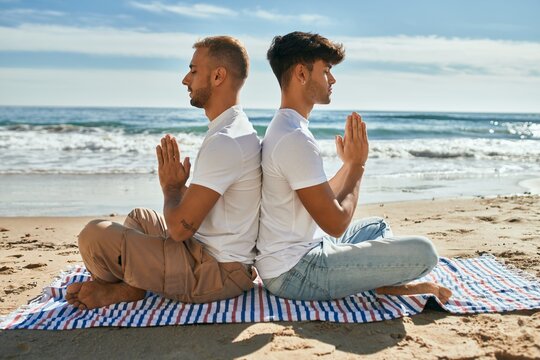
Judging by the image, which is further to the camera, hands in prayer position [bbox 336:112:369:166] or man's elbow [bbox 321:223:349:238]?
hands in prayer position [bbox 336:112:369:166]

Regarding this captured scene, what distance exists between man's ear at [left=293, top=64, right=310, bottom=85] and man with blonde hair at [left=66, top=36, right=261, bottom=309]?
0.35m

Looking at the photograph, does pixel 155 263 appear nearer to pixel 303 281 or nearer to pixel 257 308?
pixel 257 308

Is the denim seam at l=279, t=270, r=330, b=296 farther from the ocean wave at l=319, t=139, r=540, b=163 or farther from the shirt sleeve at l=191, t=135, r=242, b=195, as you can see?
the ocean wave at l=319, t=139, r=540, b=163

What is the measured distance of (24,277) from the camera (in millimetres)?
4871

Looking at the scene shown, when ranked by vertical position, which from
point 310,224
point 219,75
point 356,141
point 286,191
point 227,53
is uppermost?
point 227,53

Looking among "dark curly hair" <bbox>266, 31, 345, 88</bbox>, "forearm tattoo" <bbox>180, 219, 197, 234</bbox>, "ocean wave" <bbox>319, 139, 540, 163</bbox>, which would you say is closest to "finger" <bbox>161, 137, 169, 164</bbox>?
"forearm tattoo" <bbox>180, 219, 197, 234</bbox>

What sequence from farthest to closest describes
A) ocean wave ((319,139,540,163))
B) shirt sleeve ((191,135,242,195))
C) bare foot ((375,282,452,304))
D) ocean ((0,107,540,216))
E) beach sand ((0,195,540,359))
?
ocean wave ((319,139,540,163))
ocean ((0,107,540,216))
bare foot ((375,282,452,304))
shirt sleeve ((191,135,242,195))
beach sand ((0,195,540,359))

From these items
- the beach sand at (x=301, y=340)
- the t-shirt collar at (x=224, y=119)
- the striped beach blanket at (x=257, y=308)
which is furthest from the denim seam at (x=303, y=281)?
the t-shirt collar at (x=224, y=119)

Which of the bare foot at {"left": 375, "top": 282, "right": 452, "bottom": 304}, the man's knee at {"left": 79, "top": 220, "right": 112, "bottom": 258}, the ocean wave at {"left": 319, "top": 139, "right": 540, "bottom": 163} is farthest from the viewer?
the ocean wave at {"left": 319, "top": 139, "right": 540, "bottom": 163}

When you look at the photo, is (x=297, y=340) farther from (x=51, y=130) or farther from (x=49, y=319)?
(x=51, y=130)

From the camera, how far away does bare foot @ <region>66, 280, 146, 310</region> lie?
12.6ft

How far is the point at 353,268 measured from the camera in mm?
3670

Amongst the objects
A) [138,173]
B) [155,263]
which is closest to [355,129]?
[155,263]

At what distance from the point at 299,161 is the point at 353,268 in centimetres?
79
